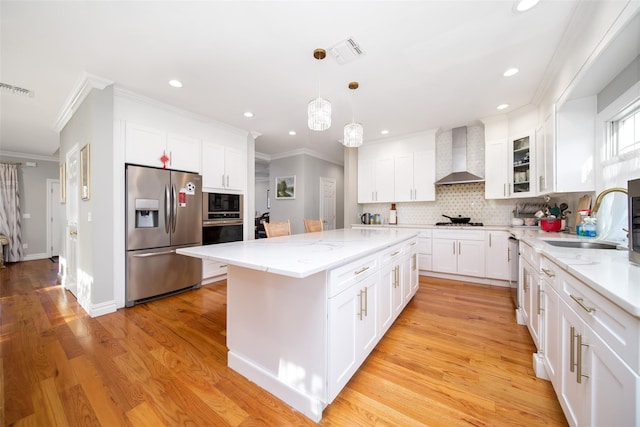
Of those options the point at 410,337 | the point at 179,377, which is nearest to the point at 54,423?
the point at 179,377

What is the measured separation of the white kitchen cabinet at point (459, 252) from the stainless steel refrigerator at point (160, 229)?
3.78 meters

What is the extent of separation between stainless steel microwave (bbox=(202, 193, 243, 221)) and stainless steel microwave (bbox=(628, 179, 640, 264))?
13.3ft

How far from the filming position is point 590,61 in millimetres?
1680

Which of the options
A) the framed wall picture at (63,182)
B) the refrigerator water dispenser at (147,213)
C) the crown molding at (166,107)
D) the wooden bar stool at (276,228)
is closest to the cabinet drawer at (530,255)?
the wooden bar stool at (276,228)

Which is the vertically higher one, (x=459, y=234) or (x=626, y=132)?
(x=626, y=132)

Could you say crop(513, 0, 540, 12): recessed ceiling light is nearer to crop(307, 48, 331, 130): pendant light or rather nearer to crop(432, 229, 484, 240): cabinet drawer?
crop(307, 48, 331, 130): pendant light

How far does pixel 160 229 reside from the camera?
3014mm

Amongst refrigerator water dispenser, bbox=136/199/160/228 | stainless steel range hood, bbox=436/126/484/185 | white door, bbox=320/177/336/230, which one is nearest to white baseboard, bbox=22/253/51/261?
refrigerator water dispenser, bbox=136/199/160/228

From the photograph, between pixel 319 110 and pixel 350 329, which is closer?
pixel 350 329

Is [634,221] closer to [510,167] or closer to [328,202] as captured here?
[510,167]

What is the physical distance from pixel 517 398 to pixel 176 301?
340 centimetres

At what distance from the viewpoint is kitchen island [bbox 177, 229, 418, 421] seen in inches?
49.4

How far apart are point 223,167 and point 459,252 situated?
13.3 feet

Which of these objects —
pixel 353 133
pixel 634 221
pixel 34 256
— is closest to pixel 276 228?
pixel 353 133
